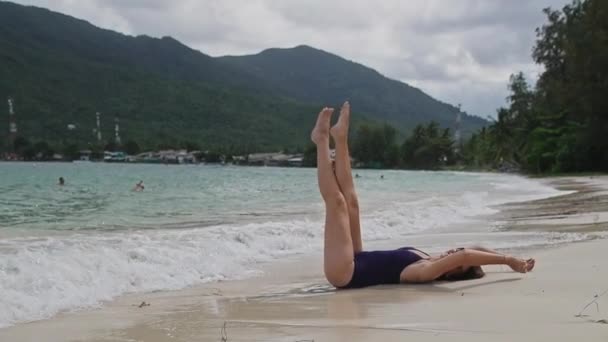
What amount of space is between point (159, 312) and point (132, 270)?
191cm

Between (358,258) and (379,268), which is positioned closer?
(379,268)

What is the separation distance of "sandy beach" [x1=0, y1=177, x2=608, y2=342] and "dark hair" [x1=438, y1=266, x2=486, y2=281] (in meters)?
0.14

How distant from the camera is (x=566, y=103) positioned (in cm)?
5019

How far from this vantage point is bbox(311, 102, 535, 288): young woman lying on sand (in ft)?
17.7

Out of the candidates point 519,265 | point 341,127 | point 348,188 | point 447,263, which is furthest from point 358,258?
point 519,265

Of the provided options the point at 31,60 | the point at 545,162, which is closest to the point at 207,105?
the point at 31,60

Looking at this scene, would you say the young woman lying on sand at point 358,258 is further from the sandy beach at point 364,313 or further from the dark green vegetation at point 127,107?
the dark green vegetation at point 127,107

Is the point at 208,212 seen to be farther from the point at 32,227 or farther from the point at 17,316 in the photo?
the point at 17,316

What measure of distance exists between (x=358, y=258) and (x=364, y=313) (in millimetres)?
1349

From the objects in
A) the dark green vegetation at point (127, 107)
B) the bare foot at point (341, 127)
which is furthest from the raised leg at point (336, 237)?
the dark green vegetation at point (127, 107)

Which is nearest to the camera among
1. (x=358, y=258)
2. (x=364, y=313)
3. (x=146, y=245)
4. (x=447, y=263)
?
(x=364, y=313)

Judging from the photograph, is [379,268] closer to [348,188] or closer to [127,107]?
[348,188]

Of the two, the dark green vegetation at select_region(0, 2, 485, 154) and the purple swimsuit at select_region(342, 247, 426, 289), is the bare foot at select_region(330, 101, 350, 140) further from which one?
the dark green vegetation at select_region(0, 2, 485, 154)

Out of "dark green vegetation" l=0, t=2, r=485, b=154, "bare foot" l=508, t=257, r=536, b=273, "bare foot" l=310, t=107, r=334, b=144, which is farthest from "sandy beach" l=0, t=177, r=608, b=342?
"dark green vegetation" l=0, t=2, r=485, b=154
